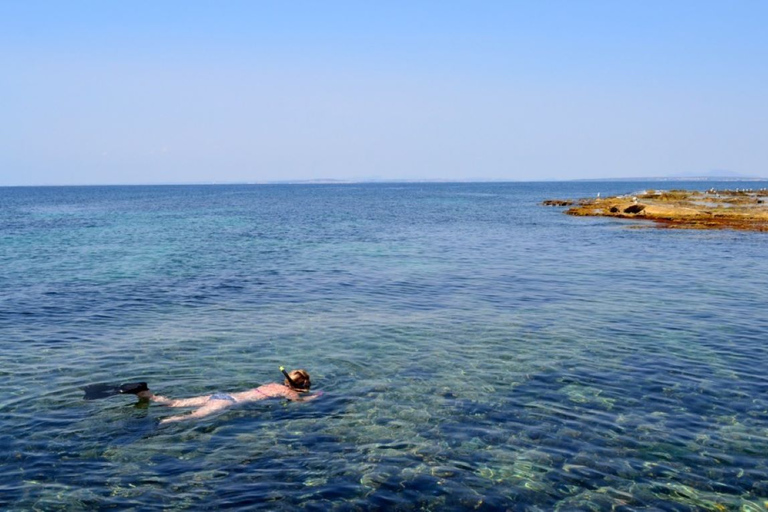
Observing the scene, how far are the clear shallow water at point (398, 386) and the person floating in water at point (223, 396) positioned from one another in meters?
0.43

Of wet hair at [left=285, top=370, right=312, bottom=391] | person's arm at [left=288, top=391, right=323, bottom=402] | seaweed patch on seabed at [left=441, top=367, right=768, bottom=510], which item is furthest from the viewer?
wet hair at [left=285, top=370, right=312, bottom=391]

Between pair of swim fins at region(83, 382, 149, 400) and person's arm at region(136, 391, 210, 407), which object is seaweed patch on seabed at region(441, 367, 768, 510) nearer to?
person's arm at region(136, 391, 210, 407)

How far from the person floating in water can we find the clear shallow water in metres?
0.43

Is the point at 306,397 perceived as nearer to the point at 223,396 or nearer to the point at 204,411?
the point at 223,396

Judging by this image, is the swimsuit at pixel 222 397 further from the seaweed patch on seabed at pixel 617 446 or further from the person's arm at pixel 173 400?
the seaweed patch on seabed at pixel 617 446

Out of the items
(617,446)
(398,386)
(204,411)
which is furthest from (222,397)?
(617,446)

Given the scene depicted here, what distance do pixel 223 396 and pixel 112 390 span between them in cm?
280

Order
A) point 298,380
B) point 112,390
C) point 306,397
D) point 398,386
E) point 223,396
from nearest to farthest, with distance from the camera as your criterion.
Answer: point 112,390, point 223,396, point 306,397, point 298,380, point 398,386

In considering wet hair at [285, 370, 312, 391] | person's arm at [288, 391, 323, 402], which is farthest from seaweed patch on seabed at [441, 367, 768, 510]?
wet hair at [285, 370, 312, 391]

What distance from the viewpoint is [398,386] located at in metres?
16.8

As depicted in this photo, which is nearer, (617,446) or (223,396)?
(617,446)

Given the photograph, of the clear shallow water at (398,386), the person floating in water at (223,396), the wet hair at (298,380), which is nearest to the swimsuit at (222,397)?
the person floating in water at (223,396)

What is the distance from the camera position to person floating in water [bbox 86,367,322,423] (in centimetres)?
1494

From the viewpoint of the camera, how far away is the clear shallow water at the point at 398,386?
37.2 feet
